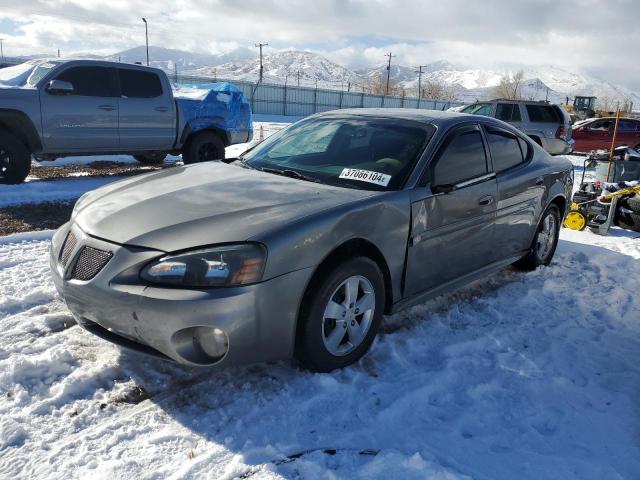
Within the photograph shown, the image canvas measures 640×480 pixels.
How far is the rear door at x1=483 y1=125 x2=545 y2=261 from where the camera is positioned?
175 inches

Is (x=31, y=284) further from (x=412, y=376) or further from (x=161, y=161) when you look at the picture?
(x=161, y=161)

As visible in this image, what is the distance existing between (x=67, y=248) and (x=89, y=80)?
21.2ft

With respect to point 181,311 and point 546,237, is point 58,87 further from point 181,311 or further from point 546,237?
point 546,237

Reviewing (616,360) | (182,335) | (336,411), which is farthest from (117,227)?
(616,360)

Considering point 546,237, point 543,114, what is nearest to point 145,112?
→ point 546,237

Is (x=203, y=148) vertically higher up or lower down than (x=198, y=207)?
lower down

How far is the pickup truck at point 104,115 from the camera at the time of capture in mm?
7836

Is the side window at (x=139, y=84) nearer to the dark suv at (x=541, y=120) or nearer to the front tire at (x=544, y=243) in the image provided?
the front tire at (x=544, y=243)

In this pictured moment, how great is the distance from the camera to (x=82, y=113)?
27.6 feet

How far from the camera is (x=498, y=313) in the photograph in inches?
169

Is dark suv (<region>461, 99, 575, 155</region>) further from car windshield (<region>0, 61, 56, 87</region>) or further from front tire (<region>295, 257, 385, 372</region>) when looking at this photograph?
front tire (<region>295, 257, 385, 372</region>)

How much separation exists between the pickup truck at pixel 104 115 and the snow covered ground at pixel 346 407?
4585mm

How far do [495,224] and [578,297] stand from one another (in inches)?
45.3

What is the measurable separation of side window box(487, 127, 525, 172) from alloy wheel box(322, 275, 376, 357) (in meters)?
1.85
